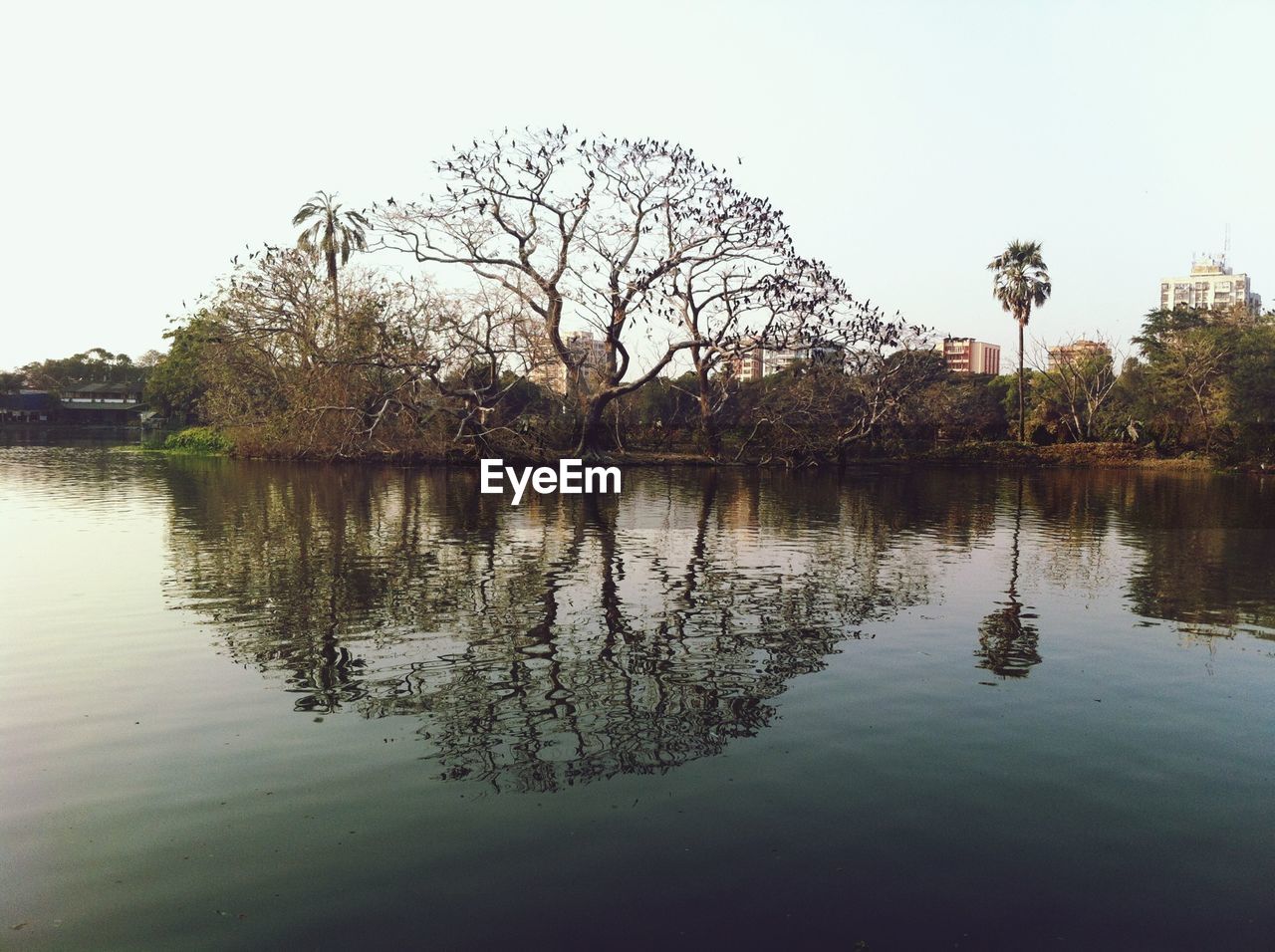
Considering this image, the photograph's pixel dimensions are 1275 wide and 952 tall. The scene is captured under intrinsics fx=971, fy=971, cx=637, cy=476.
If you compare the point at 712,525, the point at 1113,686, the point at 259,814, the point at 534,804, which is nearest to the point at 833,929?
the point at 534,804

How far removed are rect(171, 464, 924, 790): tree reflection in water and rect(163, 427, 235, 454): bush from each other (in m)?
28.3

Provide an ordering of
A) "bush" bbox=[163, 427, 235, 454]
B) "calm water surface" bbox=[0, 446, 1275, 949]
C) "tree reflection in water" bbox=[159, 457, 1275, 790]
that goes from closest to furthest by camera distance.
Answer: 1. "calm water surface" bbox=[0, 446, 1275, 949]
2. "tree reflection in water" bbox=[159, 457, 1275, 790]
3. "bush" bbox=[163, 427, 235, 454]

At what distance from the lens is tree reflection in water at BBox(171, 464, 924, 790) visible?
860 centimetres

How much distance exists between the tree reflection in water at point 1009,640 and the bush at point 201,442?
46.1 meters

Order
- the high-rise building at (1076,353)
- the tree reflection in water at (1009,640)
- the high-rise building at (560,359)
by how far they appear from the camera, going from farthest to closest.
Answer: the high-rise building at (1076,353)
the high-rise building at (560,359)
the tree reflection in water at (1009,640)

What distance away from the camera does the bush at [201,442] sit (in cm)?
5306

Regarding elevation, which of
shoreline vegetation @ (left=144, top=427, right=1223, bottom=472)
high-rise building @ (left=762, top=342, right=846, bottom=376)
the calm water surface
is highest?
high-rise building @ (left=762, top=342, right=846, bottom=376)

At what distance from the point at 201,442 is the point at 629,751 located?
174 ft

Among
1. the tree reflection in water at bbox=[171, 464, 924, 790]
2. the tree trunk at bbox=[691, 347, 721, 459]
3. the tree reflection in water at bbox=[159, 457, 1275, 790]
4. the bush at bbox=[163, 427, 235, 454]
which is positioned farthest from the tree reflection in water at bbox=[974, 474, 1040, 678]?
the bush at bbox=[163, 427, 235, 454]

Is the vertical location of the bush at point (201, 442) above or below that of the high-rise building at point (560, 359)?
below

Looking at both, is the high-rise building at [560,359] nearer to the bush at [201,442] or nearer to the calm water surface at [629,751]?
the bush at [201,442]

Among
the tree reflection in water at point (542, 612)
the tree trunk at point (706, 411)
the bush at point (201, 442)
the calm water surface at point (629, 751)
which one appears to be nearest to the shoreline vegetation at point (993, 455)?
the bush at point (201, 442)

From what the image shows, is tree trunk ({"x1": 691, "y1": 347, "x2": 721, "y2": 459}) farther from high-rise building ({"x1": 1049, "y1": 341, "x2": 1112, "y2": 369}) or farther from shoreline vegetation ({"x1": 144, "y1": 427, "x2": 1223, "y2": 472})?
high-rise building ({"x1": 1049, "y1": 341, "x2": 1112, "y2": 369})

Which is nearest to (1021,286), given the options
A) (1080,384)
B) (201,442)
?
(1080,384)
